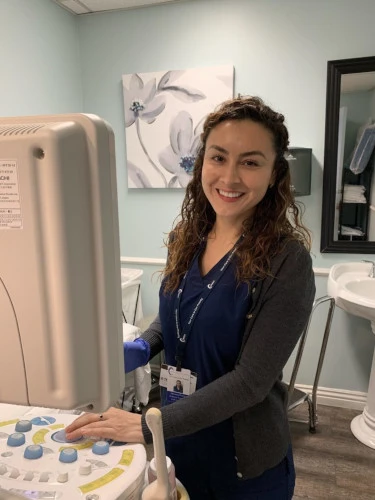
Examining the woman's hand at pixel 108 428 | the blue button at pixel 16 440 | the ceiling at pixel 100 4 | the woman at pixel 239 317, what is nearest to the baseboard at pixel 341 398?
the woman at pixel 239 317

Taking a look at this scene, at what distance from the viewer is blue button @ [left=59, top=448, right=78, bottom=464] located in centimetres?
65

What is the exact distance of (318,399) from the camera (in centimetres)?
268

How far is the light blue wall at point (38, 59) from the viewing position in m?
2.17

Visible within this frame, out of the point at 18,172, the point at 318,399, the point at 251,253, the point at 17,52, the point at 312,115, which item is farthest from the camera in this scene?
the point at 318,399

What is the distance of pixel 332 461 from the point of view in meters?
2.15

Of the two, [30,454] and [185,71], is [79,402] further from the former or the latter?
[185,71]

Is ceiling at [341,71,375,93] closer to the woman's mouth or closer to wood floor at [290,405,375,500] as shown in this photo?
the woman's mouth

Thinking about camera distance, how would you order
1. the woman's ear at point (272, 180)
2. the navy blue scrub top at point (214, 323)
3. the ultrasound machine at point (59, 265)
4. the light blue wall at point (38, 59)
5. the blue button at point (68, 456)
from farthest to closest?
the light blue wall at point (38, 59), the woman's ear at point (272, 180), the navy blue scrub top at point (214, 323), the blue button at point (68, 456), the ultrasound machine at point (59, 265)

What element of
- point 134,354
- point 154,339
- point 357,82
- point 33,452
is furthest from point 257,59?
point 33,452

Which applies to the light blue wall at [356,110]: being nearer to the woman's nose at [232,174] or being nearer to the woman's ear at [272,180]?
the woman's ear at [272,180]

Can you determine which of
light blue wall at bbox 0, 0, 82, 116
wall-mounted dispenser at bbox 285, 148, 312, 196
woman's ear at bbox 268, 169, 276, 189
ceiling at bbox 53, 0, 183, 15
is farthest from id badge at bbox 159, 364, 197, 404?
ceiling at bbox 53, 0, 183, 15

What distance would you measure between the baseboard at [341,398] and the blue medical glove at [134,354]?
6.41 feet

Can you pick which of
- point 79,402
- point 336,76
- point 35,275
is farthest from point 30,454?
point 336,76

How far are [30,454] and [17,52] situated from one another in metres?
2.20
